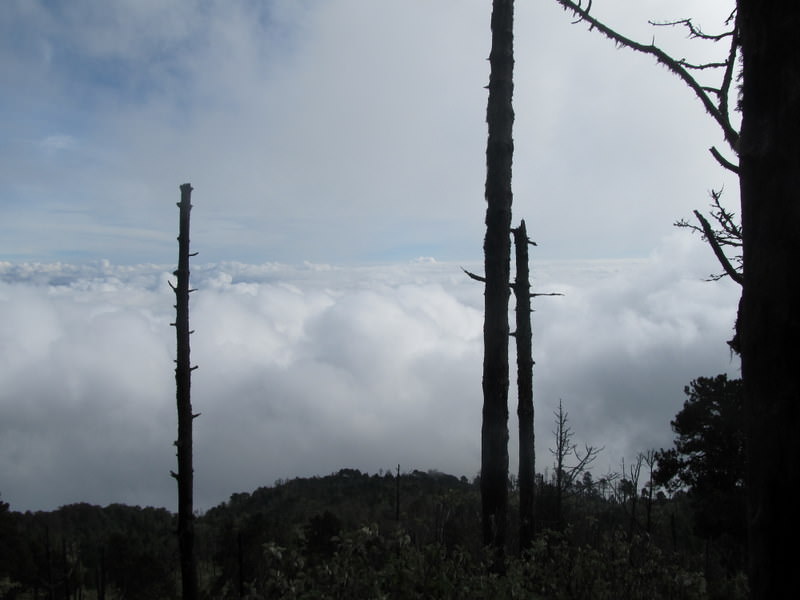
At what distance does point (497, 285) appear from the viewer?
25.2 feet

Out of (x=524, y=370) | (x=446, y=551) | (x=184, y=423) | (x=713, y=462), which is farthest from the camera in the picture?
(x=713, y=462)

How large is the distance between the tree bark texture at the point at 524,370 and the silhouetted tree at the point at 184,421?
23.4 feet

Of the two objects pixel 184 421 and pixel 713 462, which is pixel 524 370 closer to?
pixel 184 421

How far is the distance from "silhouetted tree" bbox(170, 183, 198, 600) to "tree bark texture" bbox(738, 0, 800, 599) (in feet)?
40.7

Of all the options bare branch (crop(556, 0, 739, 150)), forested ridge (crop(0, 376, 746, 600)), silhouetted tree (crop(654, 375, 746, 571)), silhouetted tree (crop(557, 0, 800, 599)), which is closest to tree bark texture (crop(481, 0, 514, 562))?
forested ridge (crop(0, 376, 746, 600))

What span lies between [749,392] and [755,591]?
0.66 metres

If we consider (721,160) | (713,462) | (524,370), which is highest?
(721,160)

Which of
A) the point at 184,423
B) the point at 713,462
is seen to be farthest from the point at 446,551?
the point at 713,462

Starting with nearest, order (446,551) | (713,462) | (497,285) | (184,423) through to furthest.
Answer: (446,551) < (497,285) < (184,423) < (713,462)

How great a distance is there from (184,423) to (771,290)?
1274 cm

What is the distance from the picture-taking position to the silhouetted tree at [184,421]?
1285 cm

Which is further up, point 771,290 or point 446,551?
point 771,290

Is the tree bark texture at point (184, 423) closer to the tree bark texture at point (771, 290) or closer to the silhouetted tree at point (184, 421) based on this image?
the silhouetted tree at point (184, 421)

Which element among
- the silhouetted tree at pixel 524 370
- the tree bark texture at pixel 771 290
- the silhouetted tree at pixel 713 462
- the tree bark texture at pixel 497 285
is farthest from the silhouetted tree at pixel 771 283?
the silhouetted tree at pixel 713 462
